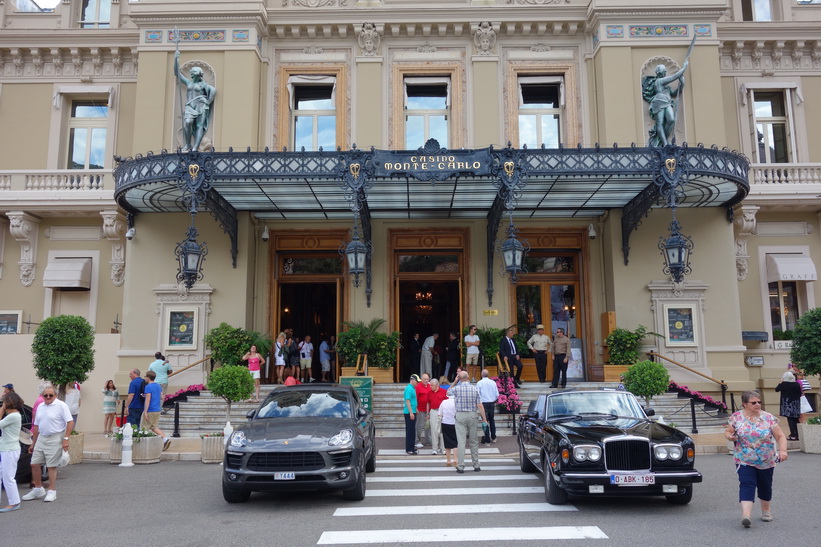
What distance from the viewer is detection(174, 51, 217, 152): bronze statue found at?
18.8 meters

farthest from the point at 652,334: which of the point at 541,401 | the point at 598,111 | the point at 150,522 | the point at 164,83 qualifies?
the point at 164,83

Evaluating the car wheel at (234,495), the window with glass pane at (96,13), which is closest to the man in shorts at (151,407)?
the car wheel at (234,495)

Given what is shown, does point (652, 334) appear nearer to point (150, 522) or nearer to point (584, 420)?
point (584, 420)

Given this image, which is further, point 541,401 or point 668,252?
point 668,252

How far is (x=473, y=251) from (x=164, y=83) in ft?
35.7

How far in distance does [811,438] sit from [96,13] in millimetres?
24712

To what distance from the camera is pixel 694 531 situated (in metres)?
7.03

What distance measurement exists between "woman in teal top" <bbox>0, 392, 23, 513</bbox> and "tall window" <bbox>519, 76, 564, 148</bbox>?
15.6 metres

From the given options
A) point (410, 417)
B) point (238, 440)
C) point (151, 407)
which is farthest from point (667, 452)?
point (151, 407)

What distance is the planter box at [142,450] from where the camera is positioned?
12570 millimetres

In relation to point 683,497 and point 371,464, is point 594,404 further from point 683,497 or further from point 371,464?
point 371,464

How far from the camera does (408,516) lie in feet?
25.9

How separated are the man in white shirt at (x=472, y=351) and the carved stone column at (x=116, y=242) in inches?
442

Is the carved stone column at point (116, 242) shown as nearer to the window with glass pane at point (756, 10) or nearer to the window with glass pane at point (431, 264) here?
the window with glass pane at point (431, 264)
